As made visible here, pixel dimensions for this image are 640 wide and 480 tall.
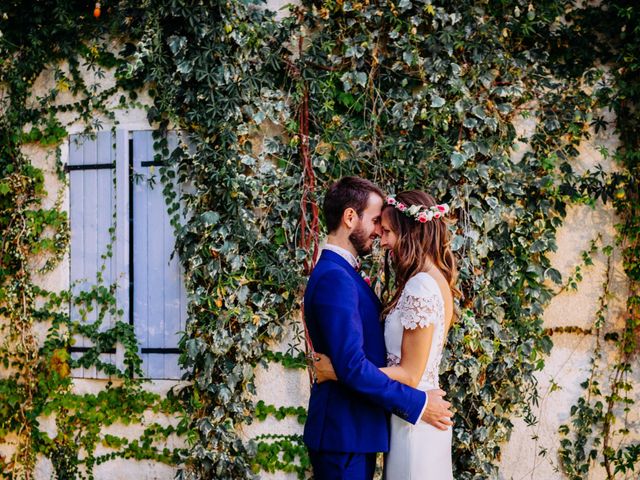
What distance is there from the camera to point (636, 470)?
4422mm

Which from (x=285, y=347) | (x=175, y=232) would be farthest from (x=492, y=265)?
(x=175, y=232)

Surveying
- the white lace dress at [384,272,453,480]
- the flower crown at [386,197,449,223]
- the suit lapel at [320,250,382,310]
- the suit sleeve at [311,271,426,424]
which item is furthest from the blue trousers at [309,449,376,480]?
the flower crown at [386,197,449,223]

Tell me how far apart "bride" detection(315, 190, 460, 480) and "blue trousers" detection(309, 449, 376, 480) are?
0.15 m

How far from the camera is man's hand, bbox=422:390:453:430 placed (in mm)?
2926

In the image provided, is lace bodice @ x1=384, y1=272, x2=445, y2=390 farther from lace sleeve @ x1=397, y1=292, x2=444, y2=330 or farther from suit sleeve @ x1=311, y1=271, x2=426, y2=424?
suit sleeve @ x1=311, y1=271, x2=426, y2=424

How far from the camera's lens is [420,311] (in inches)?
114

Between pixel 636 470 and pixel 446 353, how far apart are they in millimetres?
1353

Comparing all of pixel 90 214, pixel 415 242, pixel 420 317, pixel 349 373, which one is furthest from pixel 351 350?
pixel 90 214

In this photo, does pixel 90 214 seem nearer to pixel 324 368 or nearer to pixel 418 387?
pixel 324 368

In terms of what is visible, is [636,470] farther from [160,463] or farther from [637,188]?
[160,463]

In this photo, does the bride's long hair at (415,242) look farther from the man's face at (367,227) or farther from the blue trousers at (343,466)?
the blue trousers at (343,466)

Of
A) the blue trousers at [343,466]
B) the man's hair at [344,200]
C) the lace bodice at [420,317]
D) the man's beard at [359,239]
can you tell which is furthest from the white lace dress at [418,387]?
the man's hair at [344,200]

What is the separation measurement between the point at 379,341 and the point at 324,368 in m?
0.27

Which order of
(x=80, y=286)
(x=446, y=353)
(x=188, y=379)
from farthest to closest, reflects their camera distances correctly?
(x=80, y=286) → (x=188, y=379) → (x=446, y=353)
